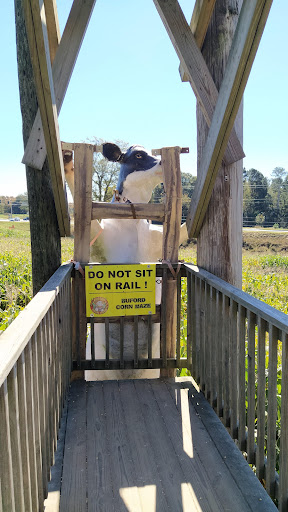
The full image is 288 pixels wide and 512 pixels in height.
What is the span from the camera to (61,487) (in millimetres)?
2295

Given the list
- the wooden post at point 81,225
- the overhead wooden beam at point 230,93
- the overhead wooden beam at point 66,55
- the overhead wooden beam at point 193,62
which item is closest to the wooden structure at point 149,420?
the wooden post at point 81,225

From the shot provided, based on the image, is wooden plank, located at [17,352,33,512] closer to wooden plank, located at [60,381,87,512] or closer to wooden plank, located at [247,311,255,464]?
wooden plank, located at [60,381,87,512]

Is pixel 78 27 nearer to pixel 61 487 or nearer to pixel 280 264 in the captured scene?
pixel 61 487

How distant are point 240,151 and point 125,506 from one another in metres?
2.43

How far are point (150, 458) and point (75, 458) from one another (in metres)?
0.45

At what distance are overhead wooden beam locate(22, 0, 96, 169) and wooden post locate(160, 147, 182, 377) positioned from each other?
0.96 meters

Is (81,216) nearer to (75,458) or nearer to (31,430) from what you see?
(75,458)

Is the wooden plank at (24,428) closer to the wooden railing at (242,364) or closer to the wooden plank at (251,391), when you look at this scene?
the wooden railing at (242,364)

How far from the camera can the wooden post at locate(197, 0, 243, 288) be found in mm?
3264

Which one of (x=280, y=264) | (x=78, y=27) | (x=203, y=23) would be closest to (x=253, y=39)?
(x=203, y=23)

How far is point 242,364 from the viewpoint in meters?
2.47

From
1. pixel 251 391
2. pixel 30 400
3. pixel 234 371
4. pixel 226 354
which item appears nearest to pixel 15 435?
pixel 30 400

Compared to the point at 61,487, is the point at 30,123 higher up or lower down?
higher up

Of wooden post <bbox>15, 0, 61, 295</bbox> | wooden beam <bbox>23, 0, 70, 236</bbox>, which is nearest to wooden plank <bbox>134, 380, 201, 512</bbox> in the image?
wooden post <bbox>15, 0, 61, 295</bbox>
